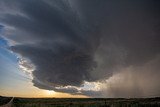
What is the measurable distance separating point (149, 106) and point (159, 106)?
1.85 m

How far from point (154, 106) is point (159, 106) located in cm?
130

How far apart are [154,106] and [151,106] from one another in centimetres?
73

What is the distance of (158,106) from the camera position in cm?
4709

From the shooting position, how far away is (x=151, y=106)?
48.1m

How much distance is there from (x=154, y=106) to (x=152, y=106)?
0.57 meters

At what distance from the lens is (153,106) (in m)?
48.3

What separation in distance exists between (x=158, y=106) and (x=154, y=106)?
1.36m

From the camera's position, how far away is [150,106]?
1895 inches

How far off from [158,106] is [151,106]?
4.67 feet

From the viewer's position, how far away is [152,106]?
48062 mm

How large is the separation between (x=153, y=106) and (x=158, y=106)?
1.35m

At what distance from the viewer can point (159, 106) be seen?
47.2 m
